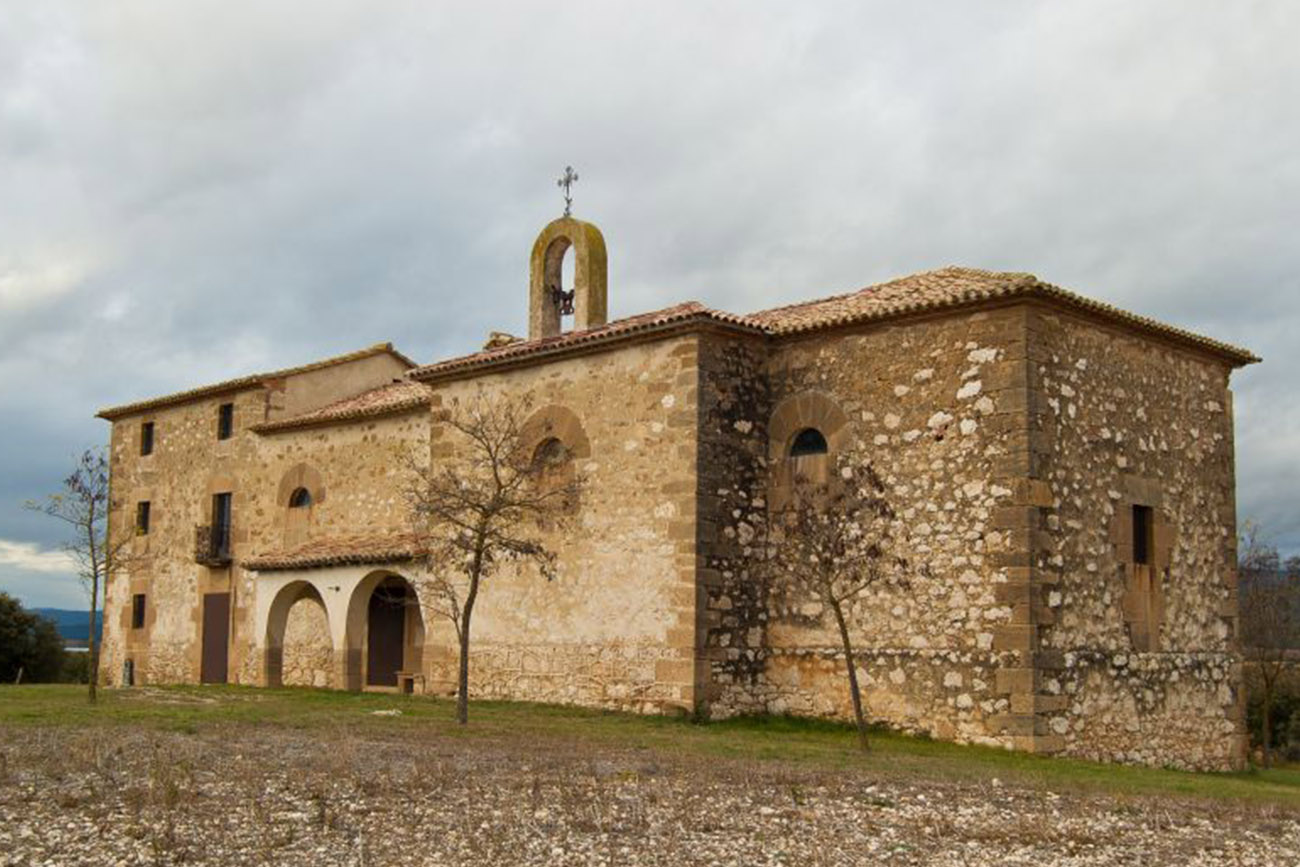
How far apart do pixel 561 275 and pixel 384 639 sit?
8.05 metres

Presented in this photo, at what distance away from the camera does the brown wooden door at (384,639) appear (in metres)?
27.2

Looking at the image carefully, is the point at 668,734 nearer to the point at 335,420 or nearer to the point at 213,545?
the point at 335,420

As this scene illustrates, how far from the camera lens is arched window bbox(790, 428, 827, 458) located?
66.9 ft

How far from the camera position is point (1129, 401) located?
20.0 m

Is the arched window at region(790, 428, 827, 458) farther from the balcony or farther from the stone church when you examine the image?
the balcony

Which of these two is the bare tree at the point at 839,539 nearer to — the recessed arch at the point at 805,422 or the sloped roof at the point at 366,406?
the recessed arch at the point at 805,422

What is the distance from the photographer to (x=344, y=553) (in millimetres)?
26172

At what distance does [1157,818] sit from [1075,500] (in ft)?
23.0

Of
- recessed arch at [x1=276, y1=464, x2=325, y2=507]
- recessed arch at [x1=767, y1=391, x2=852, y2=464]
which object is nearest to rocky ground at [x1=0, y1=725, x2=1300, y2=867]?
recessed arch at [x1=767, y1=391, x2=852, y2=464]

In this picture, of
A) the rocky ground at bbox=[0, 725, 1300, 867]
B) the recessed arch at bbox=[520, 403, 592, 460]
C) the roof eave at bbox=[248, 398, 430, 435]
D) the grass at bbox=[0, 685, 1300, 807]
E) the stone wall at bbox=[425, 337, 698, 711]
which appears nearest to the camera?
the rocky ground at bbox=[0, 725, 1300, 867]

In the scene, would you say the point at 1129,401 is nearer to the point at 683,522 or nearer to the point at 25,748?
the point at 683,522

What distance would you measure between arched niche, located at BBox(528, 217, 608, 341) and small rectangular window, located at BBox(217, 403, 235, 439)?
10.6 metres

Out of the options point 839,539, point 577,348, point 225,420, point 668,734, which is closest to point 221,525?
point 225,420

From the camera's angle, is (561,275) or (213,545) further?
(213,545)
